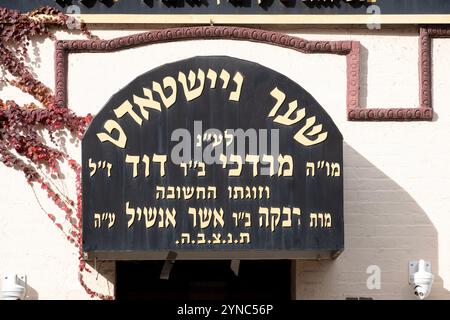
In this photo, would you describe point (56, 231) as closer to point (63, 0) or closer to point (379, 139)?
point (63, 0)

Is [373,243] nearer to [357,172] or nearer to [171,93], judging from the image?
[357,172]

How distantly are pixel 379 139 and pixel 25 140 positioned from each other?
417cm

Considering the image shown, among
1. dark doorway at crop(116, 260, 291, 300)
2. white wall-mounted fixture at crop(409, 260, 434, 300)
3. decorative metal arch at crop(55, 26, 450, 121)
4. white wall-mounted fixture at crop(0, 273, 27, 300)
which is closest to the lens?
white wall-mounted fixture at crop(0, 273, 27, 300)

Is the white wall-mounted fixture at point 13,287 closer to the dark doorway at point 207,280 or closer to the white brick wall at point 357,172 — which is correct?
the white brick wall at point 357,172

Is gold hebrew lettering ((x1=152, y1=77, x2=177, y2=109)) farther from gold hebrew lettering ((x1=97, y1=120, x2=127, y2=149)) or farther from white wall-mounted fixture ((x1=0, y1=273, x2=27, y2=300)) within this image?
white wall-mounted fixture ((x1=0, y1=273, x2=27, y2=300))

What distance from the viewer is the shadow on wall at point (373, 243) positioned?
1327 centimetres

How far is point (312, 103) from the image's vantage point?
12383 millimetres

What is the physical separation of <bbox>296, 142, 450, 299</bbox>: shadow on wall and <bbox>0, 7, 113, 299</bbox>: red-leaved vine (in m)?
2.54

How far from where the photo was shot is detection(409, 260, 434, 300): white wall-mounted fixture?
13.1 m

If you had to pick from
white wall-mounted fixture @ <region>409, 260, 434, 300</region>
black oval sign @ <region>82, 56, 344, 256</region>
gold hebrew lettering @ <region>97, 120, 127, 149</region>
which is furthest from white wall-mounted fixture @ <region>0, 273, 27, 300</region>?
white wall-mounted fixture @ <region>409, 260, 434, 300</region>

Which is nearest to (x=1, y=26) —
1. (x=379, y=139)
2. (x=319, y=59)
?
(x=319, y=59)

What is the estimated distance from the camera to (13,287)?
12.9 m

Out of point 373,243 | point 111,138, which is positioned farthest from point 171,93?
point 373,243

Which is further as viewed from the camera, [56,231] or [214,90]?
[56,231]
